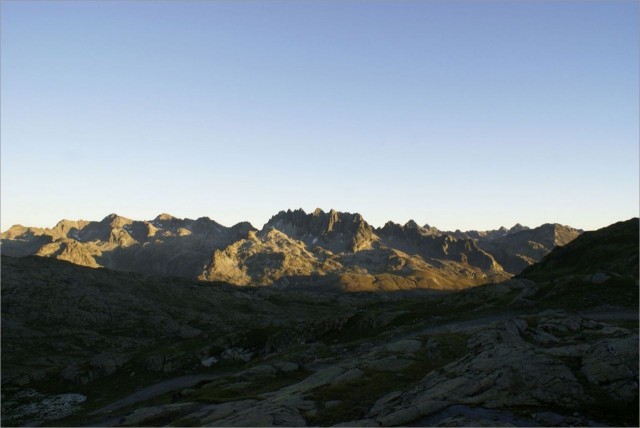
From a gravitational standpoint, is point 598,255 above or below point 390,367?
above

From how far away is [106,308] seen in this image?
177125mm

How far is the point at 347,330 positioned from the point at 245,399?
43.3 meters

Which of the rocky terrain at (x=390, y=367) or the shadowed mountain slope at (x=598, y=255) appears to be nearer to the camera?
the rocky terrain at (x=390, y=367)

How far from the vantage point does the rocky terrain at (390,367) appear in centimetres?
2788

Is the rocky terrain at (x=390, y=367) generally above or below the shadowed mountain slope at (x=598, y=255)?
below

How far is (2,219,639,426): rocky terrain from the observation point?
2788cm

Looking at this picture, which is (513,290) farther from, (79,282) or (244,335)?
(79,282)

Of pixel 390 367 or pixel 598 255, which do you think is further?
pixel 598 255

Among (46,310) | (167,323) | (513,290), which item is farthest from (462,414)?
(46,310)

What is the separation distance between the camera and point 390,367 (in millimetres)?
46375

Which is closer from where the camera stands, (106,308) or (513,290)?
(513,290)

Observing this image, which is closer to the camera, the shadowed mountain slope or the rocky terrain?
the rocky terrain

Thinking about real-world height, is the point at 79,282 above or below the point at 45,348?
above

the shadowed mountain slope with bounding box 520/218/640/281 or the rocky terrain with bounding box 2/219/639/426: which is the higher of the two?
the shadowed mountain slope with bounding box 520/218/640/281
